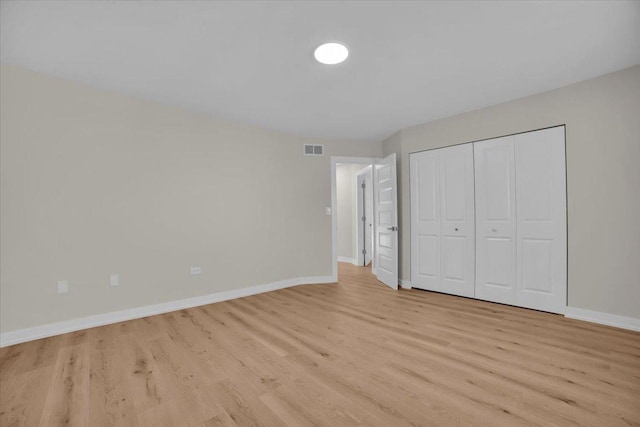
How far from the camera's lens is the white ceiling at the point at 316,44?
6.32 ft

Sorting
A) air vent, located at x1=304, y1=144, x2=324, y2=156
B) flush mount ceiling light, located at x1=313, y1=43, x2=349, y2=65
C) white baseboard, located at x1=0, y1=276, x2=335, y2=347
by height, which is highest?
flush mount ceiling light, located at x1=313, y1=43, x2=349, y2=65

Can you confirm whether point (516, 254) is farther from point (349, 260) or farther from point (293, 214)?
point (349, 260)

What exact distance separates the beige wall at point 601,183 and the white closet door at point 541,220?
0.08m

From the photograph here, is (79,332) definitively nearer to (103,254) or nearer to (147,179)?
(103,254)

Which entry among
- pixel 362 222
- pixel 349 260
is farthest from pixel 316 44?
pixel 349 260

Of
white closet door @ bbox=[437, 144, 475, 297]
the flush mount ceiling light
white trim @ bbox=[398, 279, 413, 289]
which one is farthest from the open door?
the flush mount ceiling light

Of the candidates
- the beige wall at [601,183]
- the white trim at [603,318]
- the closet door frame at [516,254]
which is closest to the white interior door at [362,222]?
the closet door frame at [516,254]

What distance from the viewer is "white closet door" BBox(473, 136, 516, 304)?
352cm

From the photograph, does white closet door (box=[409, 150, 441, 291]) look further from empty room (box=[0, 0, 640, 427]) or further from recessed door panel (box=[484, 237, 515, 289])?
recessed door panel (box=[484, 237, 515, 289])

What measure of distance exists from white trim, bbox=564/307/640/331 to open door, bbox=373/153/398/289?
6.63 ft

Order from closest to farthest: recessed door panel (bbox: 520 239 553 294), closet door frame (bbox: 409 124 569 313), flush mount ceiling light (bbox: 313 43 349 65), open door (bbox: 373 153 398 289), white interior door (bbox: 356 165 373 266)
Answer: flush mount ceiling light (bbox: 313 43 349 65)
closet door frame (bbox: 409 124 569 313)
recessed door panel (bbox: 520 239 553 294)
open door (bbox: 373 153 398 289)
white interior door (bbox: 356 165 373 266)

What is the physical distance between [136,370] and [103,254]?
4.97ft

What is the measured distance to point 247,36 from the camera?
7.12ft

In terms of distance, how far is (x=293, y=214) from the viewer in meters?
4.73
